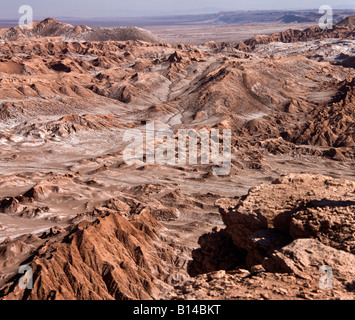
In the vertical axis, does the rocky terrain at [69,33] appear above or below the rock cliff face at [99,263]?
above

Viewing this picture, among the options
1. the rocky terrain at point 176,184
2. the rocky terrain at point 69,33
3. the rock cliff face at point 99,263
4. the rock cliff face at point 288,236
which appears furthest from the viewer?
the rocky terrain at point 69,33

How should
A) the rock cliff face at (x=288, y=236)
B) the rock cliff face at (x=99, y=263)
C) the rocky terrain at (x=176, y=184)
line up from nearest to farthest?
the rock cliff face at (x=288, y=236) < the rocky terrain at (x=176, y=184) < the rock cliff face at (x=99, y=263)

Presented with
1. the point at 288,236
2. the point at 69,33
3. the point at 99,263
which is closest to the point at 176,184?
the point at 99,263

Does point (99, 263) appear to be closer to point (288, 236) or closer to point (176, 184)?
point (288, 236)

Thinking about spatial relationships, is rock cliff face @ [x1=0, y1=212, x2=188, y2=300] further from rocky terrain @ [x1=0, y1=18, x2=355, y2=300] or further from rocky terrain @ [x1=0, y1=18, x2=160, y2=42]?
rocky terrain @ [x1=0, y1=18, x2=160, y2=42]

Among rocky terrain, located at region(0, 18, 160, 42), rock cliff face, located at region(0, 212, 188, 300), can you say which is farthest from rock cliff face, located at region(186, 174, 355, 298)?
rocky terrain, located at region(0, 18, 160, 42)

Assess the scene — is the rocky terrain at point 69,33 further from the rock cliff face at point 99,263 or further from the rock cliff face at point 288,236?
the rock cliff face at point 288,236

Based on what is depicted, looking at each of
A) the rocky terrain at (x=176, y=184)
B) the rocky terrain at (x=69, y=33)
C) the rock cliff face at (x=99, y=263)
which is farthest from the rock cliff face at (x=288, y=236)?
the rocky terrain at (x=69, y=33)
